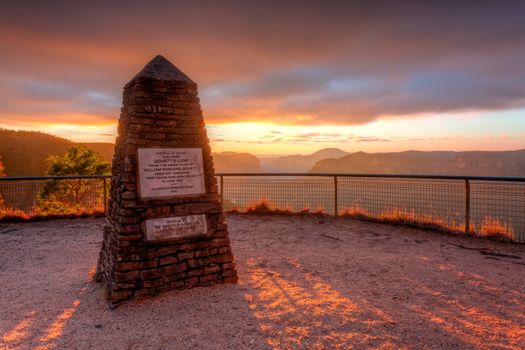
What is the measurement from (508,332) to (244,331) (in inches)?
116

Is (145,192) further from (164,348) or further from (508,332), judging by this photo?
(508,332)

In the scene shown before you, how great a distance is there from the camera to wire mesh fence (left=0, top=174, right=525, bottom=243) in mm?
8016

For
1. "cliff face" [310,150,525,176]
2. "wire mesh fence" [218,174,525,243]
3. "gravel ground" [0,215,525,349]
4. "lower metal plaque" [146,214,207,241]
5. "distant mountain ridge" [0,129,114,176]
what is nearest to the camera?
"gravel ground" [0,215,525,349]

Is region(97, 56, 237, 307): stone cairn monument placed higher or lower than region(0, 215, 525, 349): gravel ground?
higher

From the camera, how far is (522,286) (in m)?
4.94

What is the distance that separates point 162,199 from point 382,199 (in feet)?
25.4

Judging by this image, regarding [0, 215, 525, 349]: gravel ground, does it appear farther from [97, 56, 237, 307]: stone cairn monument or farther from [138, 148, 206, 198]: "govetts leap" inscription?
[138, 148, 206, 198]: "govetts leap" inscription

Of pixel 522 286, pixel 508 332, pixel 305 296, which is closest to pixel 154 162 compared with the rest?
pixel 305 296

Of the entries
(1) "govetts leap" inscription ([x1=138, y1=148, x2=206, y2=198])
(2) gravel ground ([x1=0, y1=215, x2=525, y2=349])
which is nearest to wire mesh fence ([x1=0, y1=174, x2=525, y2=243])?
(2) gravel ground ([x1=0, y1=215, x2=525, y2=349])

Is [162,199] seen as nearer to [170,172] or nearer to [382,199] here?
[170,172]

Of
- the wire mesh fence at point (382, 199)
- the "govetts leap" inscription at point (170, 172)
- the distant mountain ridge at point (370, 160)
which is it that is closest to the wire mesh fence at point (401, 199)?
the wire mesh fence at point (382, 199)

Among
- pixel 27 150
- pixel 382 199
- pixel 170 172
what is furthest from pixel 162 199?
pixel 27 150

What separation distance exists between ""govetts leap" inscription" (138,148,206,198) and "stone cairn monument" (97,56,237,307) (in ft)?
0.04

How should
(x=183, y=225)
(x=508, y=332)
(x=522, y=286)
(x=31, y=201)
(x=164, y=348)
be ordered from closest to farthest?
(x=164, y=348)
(x=508, y=332)
(x=183, y=225)
(x=522, y=286)
(x=31, y=201)
